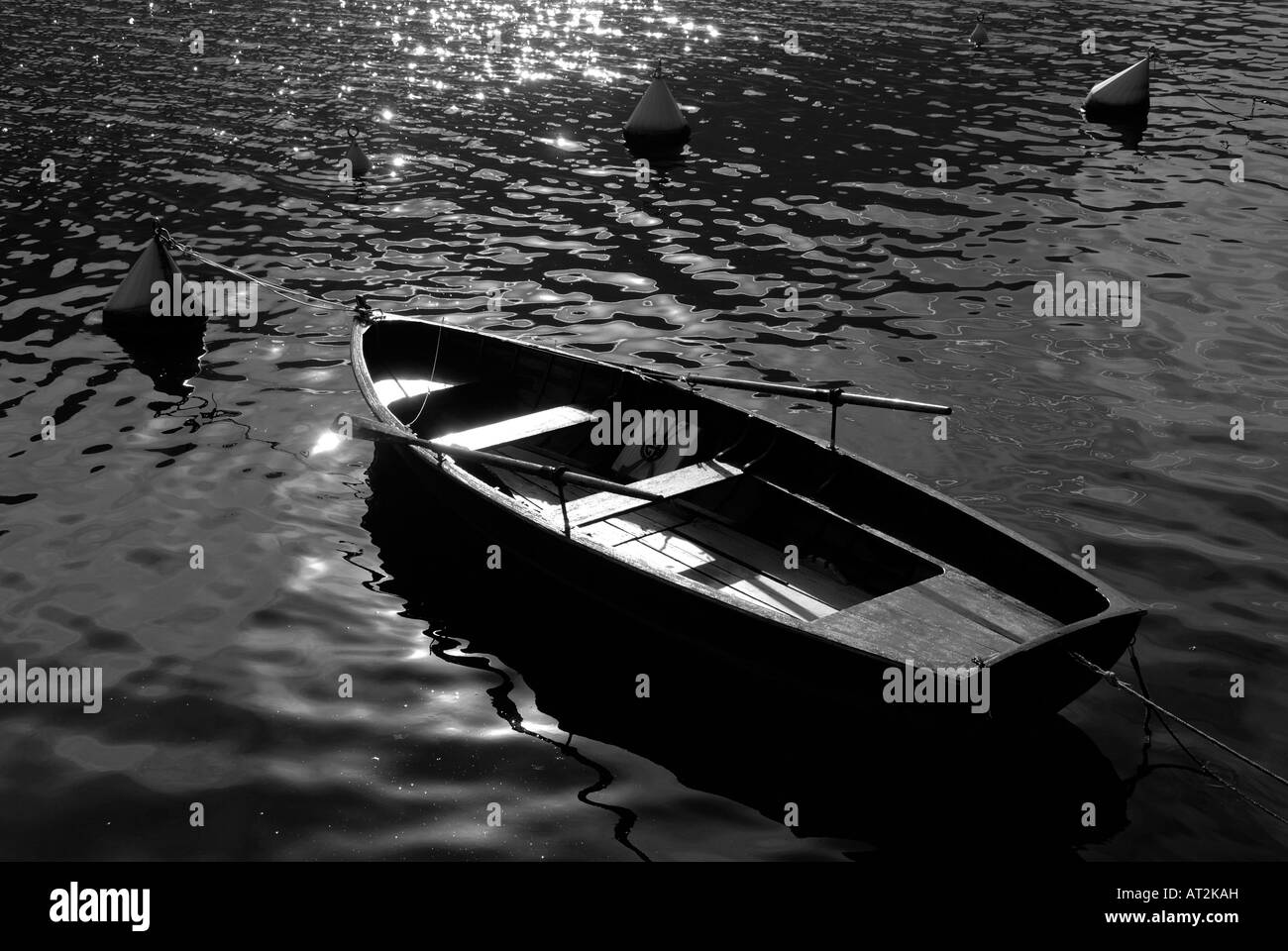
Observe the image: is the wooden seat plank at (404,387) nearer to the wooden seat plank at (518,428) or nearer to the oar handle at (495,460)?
the wooden seat plank at (518,428)

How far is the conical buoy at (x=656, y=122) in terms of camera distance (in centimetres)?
2931

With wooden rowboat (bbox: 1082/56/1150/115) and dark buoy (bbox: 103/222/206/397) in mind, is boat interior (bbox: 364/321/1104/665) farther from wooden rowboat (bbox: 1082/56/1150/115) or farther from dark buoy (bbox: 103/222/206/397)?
wooden rowboat (bbox: 1082/56/1150/115)

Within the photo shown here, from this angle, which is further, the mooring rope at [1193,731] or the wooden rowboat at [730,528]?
the wooden rowboat at [730,528]

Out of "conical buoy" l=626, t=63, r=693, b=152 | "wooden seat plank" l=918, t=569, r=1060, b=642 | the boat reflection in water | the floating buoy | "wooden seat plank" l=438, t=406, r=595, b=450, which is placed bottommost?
the boat reflection in water

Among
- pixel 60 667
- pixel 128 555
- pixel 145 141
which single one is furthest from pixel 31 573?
pixel 145 141

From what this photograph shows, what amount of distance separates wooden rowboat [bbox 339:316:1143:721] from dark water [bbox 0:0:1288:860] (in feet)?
2.38

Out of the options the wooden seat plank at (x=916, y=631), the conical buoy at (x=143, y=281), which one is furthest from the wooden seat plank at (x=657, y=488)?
the conical buoy at (x=143, y=281)

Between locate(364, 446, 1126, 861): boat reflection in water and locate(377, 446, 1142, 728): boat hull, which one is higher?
locate(377, 446, 1142, 728): boat hull

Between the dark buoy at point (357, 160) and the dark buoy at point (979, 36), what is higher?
the dark buoy at point (979, 36)

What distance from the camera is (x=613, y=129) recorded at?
3152 centimetres

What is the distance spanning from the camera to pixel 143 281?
1984cm

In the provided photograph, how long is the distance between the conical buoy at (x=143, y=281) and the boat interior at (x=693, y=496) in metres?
5.77

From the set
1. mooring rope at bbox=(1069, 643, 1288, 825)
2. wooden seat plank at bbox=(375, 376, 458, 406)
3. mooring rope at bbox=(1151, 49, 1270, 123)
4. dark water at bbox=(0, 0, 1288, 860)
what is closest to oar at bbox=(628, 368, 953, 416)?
dark water at bbox=(0, 0, 1288, 860)

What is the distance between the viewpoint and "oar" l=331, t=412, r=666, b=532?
1118 centimetres
